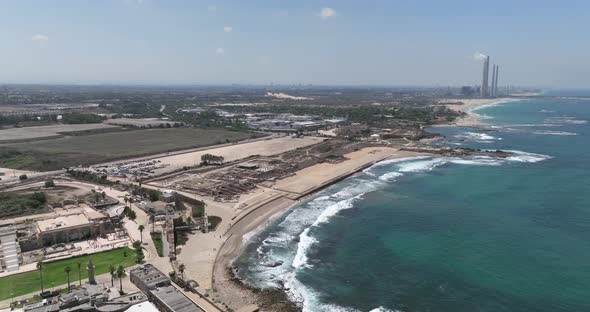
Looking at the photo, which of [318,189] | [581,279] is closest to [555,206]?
[581,279]

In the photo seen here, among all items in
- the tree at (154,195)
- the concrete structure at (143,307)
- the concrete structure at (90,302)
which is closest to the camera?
the concrete structure at (90,302)

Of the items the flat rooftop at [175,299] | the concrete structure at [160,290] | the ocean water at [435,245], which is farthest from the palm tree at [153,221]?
the flat rooftop at [175,299]

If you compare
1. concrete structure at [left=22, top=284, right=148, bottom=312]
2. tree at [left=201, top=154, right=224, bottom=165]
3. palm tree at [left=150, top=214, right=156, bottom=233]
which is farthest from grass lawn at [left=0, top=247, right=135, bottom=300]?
tree at [left=201, top=154, right=224, bottom=165]

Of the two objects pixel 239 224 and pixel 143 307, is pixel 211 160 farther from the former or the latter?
pixel 143 307

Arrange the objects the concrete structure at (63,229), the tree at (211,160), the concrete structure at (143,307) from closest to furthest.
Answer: the concrete structure at (143,307) → the concrete structure at (63,229) → the tree at (211,160)

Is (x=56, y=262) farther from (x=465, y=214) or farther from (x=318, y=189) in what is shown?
(x=465, y=214)

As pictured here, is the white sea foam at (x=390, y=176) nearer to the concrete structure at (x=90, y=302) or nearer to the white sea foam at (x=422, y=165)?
the white sea foam at (x=422, y=165)
